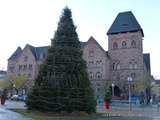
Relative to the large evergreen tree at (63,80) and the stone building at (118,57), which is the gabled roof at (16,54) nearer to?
the stone building at (118,57)

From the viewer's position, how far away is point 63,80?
2312cm

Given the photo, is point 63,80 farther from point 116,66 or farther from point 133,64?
point 116,66

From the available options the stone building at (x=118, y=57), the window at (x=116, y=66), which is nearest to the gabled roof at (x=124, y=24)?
the stone building at (x=118, y=57)

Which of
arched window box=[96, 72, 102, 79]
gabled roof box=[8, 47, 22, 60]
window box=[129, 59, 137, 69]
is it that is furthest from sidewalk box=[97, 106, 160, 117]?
gabled roof box=[8, 47, 22, 60]

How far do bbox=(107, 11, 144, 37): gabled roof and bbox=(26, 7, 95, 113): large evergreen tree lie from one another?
1935 inches

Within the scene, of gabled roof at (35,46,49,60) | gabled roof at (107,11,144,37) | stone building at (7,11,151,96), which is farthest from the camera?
gabled roof at (35,46,49,60)

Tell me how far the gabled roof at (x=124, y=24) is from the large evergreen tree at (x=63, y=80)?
49156mm

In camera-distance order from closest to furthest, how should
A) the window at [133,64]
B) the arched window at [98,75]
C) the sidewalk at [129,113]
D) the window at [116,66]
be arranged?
the sidewalk at [129,113]
the window at [133,64]
the window at [116,66]
the arched window at [98,75]

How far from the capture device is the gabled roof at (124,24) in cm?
7197

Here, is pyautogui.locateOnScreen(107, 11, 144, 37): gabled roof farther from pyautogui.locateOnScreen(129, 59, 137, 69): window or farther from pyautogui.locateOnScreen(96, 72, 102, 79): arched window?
pyautogui.locateOnScreen(96, 72, 102, 79): arched window

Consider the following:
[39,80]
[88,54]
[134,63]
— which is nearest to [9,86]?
[88,54]

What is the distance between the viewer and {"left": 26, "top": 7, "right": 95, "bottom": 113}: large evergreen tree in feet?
74.0

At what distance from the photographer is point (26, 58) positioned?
87812mm

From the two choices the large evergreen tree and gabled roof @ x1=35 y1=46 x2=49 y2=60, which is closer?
the large evergreen tree
